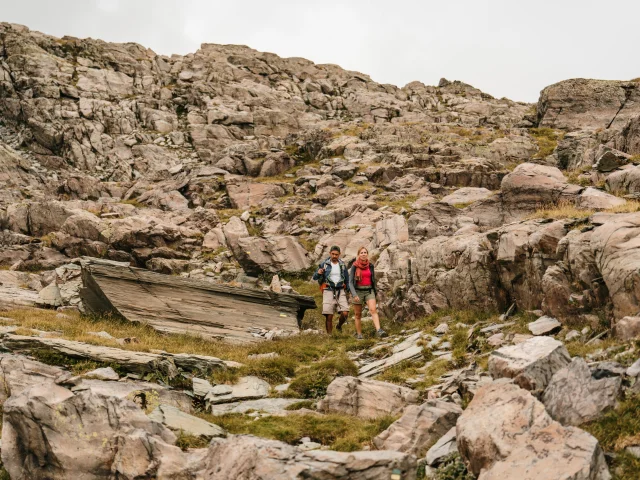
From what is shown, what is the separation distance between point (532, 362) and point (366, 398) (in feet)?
11.8

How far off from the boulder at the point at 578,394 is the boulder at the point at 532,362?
29cm

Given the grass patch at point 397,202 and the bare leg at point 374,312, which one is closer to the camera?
the bare leg at point 374,312

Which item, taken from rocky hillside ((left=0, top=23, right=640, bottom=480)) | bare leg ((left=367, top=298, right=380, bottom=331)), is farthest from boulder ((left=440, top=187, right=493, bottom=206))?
bare leg ((left=367, top=298, right=380, bottom=331))

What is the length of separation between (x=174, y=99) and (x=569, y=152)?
167 feet

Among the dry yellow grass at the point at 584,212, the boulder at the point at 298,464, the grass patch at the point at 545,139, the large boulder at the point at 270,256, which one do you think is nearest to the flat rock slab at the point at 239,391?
the boulder at the point at 298,464

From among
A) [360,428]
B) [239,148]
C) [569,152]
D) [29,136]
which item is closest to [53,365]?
[360,428]

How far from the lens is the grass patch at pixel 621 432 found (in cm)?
640

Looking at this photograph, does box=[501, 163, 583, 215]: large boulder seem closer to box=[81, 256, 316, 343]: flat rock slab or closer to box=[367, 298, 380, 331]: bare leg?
box=[367, 298, 380, 331]: bare leg

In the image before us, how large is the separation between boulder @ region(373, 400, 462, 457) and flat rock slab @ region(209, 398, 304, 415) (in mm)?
2883

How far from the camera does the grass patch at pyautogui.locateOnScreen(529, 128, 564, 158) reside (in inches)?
2092

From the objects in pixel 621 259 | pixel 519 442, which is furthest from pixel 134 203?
pixel 519 442

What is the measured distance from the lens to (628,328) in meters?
9.86

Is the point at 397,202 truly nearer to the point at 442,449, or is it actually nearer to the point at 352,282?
the point at 352,282

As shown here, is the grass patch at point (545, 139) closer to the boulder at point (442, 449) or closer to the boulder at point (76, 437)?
the boulder at point (442, 449)
